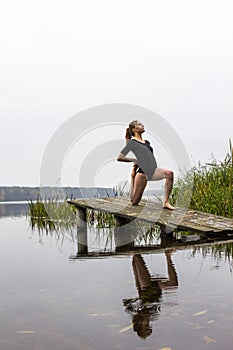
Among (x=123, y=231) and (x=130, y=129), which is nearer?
(x=130, y=129)

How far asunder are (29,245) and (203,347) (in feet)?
16.8

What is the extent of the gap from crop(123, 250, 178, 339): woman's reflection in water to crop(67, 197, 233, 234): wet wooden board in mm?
2072

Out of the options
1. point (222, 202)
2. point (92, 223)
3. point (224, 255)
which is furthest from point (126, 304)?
point (92, 223)

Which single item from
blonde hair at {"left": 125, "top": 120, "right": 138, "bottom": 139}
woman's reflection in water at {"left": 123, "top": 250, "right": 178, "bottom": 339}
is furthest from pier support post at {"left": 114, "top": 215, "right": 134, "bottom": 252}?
woman's reflection in water at {"left": 123, "top": 250, "right": 178, "bottom": 339}

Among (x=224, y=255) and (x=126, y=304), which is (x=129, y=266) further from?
(x=126, y=304)

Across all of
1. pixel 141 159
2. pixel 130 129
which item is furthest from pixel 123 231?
pixel 130 129

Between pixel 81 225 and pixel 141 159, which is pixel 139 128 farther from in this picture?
pixel 81 225

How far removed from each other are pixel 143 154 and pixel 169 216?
105 cm

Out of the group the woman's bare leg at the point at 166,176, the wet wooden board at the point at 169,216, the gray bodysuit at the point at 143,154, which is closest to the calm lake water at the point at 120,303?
the wet wooden board at the point at 169,216

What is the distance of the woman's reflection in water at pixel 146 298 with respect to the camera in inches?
81.7

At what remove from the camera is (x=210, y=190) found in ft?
25.3

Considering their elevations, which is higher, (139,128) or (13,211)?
(139,128)

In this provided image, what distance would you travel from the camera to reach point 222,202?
24.9 feet

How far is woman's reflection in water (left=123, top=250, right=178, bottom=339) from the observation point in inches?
81.7
